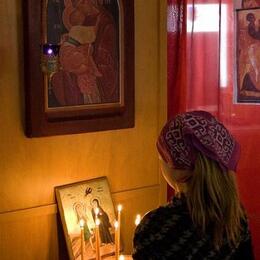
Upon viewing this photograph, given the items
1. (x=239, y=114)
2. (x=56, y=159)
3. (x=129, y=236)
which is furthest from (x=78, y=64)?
(x=239, y=114)

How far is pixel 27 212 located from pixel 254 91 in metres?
1.01

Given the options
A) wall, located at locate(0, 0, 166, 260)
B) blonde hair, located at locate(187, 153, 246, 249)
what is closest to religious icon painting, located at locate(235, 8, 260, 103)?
wall, located at locate(0, 0, 166, 260)

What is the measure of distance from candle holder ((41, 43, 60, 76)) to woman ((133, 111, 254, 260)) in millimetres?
473

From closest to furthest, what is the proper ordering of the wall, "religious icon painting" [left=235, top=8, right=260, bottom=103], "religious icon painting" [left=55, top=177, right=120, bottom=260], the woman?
1. the woman
2. the wall
3. "religious icon painting" [left=55, top=177, right=120, bottom=260]
4. "religious icon painting" [left=235, top=8, right=260, bottom=103]

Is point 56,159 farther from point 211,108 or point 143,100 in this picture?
point 211,108

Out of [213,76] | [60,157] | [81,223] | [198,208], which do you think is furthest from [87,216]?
[213,76]

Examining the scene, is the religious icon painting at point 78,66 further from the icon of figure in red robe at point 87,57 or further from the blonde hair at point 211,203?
the blonde hair at point 211,203

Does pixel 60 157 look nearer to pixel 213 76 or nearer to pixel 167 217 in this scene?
pixel 167 217

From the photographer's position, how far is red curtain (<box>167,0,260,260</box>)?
2.29m

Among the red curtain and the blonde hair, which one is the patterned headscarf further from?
the red curtain

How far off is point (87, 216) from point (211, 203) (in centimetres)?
62

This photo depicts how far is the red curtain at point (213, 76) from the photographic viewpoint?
2287mm

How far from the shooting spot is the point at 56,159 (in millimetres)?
1793

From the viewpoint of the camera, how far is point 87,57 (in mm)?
1812
